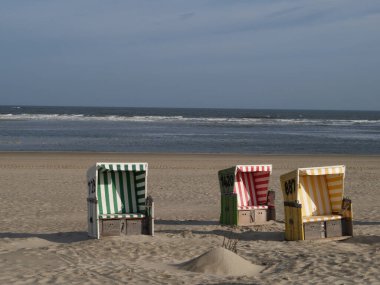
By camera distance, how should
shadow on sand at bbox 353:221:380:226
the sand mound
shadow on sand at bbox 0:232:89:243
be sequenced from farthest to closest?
shadow on sand at bbox 353:221:380:226
shadow on sand at bbox 0:232:89:243
the sand mound

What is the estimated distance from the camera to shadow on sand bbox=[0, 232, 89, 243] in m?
9.76

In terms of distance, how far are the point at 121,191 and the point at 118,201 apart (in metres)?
0.17

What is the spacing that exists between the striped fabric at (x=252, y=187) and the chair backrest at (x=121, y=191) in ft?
6.42

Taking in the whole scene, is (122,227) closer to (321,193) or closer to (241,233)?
(241,233)

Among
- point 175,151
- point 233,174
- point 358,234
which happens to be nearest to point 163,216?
point 233,174

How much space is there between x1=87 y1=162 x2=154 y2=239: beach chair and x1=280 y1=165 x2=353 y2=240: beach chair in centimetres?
215

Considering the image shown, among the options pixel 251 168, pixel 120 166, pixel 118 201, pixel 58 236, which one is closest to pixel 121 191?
pixel 118 201

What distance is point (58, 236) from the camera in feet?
33.2

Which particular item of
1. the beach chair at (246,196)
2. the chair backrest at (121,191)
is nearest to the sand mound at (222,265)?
the chair backrest at (121,191)

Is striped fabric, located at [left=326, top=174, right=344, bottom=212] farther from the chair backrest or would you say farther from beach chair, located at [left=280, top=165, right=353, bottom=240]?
the chair backrest

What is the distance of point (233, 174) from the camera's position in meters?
11.0

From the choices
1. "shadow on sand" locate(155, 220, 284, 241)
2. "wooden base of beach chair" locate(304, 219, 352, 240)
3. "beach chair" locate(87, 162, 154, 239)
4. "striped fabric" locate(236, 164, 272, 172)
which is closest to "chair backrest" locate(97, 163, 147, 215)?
"beach chair" locate(87, 162, 154, 239)

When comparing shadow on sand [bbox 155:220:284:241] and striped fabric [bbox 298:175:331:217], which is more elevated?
striped fabric [bbox 298:175:331:217]

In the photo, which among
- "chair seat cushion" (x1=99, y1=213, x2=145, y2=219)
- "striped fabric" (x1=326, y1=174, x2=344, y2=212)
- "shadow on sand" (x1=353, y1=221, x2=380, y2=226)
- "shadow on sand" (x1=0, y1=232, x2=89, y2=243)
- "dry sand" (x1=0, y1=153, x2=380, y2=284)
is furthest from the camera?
"shadow on sand" (x1=353, y1=221, x2=380, y2=226)
